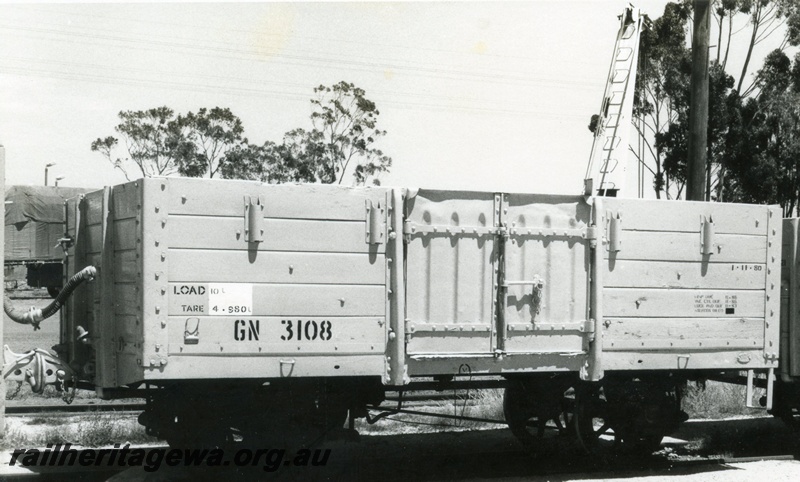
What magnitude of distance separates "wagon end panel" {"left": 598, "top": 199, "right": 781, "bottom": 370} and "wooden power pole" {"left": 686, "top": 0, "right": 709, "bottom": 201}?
3230mm

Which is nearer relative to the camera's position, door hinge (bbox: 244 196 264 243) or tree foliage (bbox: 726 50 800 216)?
door hinge (bbox: 244 196 264 243)

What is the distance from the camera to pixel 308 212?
7133mm

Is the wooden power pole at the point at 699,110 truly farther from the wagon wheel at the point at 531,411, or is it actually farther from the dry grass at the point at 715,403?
the wagon wheel at the point at 531,411

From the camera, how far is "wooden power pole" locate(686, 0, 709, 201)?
39.7 ft

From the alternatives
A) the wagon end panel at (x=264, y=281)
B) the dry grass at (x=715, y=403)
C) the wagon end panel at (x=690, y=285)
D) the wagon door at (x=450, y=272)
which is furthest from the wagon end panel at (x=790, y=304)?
the wagon end panel at (x=264, y=281)

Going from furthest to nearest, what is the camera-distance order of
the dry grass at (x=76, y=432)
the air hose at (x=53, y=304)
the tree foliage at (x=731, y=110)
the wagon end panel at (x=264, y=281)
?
the tree foliage at (x=731, y=110)
the dry grass at (x=76, y=432)
the air hose at (x=53, y=304)
the wagon end panel at (x=264, y=281)

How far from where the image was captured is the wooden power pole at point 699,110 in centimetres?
1210

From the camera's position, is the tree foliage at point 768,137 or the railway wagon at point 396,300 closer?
the railway wagon at point 396,300

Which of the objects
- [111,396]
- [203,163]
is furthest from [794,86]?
[111,396]

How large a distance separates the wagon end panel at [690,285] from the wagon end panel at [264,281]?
2.38 m

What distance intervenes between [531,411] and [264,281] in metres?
3.53

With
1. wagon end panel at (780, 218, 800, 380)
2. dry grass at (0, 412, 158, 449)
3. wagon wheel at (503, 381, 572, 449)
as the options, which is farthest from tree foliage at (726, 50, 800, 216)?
dry grass at (0, 412, 158, 449)

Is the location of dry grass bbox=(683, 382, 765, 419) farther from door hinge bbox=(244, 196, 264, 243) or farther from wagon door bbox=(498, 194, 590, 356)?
door hinge bbox=(244, 196, 264, 243)

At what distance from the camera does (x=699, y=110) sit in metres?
12.2
